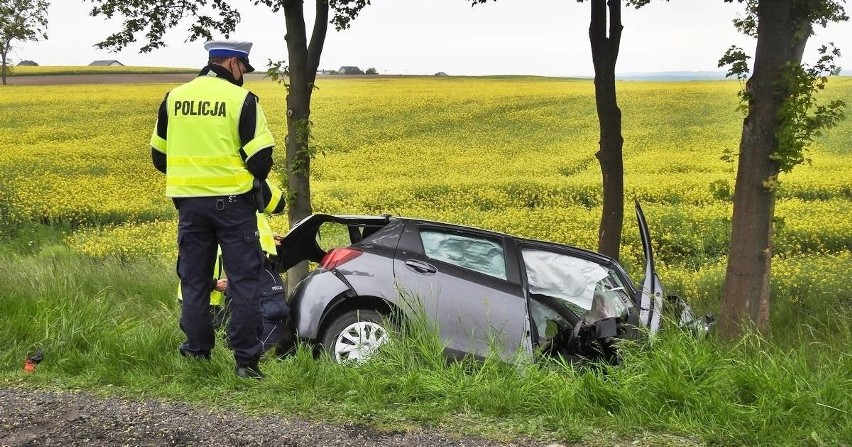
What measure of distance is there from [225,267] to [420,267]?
Result: 3.84ft

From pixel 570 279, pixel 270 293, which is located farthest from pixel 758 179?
pixel 270 293

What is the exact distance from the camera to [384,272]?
4617mm

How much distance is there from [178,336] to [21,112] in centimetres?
1589

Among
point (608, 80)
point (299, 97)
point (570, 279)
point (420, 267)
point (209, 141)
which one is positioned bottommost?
point (570, 279)

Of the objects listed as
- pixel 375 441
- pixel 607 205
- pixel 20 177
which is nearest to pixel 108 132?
pixel 20 177

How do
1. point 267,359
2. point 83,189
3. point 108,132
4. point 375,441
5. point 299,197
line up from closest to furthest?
point 375,441
point 267,359
point 299,197
point 83,189
point 108,132

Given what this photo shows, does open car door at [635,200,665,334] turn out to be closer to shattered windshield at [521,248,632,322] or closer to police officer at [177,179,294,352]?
shattered windshield at [521,248,632,322]

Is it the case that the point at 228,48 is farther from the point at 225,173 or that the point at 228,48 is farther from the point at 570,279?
the point at 570,279

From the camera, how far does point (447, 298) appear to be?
4.56 m

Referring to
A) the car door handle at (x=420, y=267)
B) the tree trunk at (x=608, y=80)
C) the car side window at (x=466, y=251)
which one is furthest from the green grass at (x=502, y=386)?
the tree trunk at (x=608, y=80)

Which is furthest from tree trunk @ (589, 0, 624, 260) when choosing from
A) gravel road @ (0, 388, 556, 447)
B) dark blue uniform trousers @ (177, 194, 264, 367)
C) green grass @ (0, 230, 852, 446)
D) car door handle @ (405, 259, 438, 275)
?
gravel road @ (0, 388, 556, 447)

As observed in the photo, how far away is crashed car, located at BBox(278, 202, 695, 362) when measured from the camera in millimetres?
4469

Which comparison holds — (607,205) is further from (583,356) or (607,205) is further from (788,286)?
(583,356)

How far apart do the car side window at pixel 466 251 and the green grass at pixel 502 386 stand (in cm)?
71
